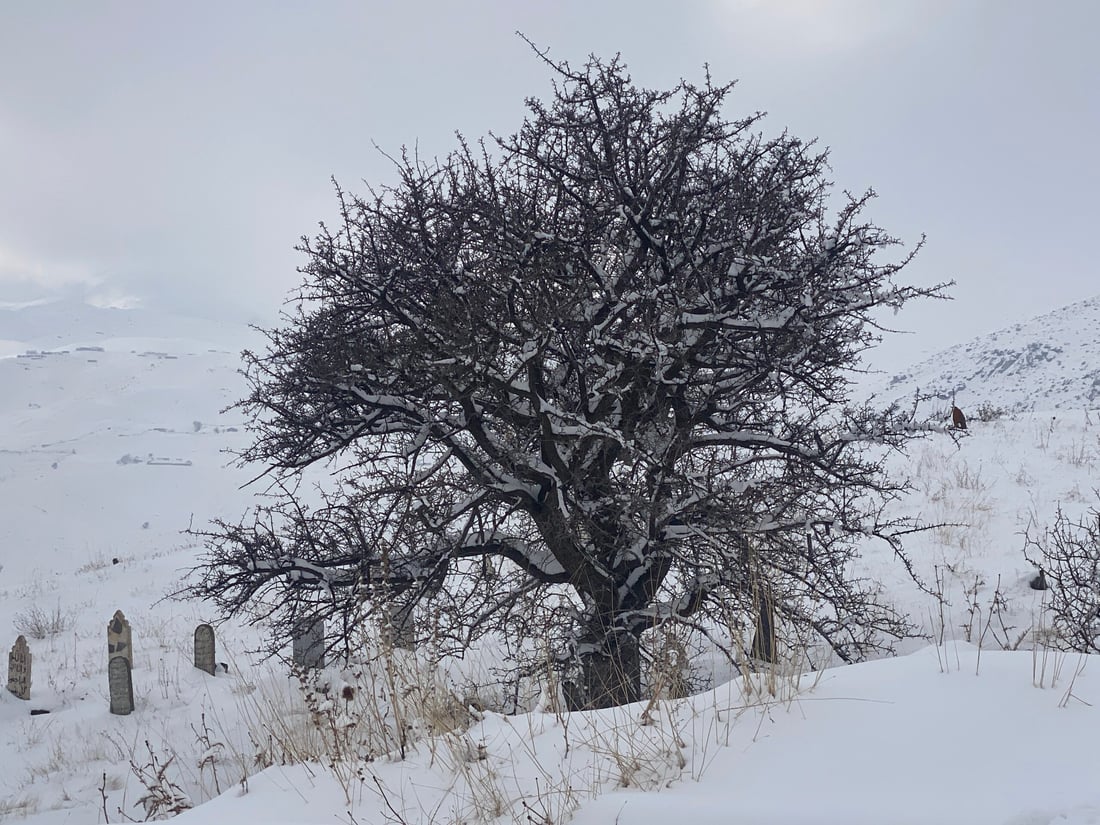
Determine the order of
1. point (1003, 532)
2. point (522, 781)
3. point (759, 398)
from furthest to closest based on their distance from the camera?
point (1003, 532), point (759, 398), point (522, 781)

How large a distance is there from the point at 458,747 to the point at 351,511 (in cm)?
368

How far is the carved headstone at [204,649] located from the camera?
966cm

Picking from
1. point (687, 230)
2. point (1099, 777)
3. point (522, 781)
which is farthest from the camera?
point (687, 230)

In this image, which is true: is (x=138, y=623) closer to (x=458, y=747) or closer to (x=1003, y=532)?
(x=458, y=747)

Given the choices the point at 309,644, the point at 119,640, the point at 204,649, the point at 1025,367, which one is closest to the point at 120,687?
the point at 119,640

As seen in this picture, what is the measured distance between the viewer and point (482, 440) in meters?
6.63

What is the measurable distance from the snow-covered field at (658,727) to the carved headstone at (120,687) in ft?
0.51

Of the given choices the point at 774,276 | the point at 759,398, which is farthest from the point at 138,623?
the point at 774,276

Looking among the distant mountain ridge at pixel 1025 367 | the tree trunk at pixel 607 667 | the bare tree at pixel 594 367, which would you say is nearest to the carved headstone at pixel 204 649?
the bare tree at pixel 594 367

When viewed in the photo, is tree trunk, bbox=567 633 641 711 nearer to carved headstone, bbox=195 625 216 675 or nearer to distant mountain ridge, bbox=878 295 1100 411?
carved headstone, bbox=195 625 216 675

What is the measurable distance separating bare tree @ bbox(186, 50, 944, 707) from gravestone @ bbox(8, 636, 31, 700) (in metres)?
3.52

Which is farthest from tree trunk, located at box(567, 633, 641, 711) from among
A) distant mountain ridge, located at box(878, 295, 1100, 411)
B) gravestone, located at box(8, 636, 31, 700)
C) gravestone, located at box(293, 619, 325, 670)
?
distant mountain ridge, located at box(878, 295, 1100, 411)

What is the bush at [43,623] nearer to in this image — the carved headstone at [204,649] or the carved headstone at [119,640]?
the carved headstone at [204,649]

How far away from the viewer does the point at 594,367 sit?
6.68 meters
